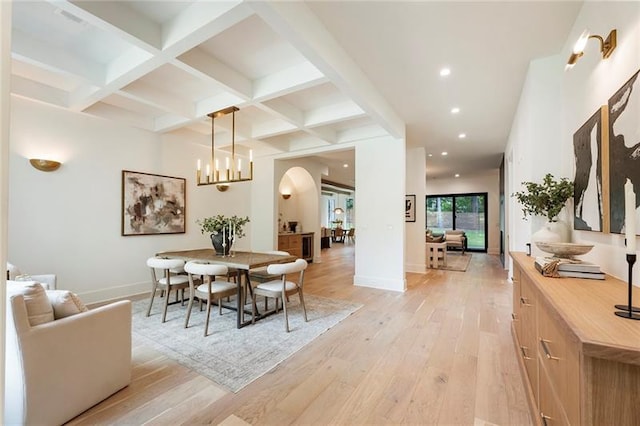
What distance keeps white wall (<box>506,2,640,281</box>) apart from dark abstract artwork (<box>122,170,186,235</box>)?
538 cm

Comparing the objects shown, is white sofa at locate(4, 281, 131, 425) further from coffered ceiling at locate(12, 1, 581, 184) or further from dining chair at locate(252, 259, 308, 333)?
coffered ceiling at locate(12, 1, 581, 184)

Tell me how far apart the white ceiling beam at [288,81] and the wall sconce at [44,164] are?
282 cm

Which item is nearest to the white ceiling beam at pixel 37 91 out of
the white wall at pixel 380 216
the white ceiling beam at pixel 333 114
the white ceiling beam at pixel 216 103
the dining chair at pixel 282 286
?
the white ceiling beam at pixel 216 103

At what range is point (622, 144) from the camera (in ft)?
4.88

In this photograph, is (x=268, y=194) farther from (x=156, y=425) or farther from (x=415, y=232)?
(x=156, y=425)

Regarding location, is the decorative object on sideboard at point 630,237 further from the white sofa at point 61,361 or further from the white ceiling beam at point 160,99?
the white ceiling beam at point 160,99

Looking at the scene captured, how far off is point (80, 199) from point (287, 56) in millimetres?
3592

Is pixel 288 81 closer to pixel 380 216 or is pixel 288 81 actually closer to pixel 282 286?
pixel 282 286

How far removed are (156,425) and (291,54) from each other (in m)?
3.26

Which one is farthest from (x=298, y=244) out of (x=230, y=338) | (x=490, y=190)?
(x=490, y=190)

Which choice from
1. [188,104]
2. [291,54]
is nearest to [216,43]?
[291,54]

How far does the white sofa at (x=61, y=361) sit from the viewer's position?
1.56 metres

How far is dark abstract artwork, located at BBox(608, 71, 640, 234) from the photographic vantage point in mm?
1362

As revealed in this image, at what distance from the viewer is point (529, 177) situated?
9.82 feet
